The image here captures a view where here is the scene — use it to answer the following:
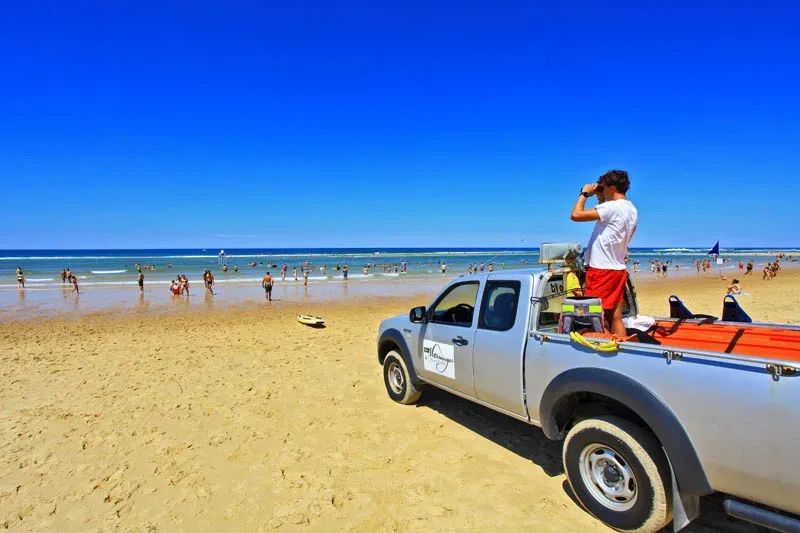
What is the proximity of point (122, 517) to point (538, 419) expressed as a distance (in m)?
3.58

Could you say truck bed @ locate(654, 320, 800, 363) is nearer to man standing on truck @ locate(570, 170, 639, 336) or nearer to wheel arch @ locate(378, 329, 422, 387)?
man standing on truck @ locate(570, 170, 639, 336)

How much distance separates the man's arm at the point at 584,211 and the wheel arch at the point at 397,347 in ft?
9.11

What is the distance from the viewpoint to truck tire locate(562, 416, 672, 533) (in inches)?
115

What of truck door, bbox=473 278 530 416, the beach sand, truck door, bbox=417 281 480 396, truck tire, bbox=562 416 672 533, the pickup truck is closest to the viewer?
the pickup truck

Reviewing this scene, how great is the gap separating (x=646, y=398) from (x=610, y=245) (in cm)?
140

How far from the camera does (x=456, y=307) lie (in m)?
5.29

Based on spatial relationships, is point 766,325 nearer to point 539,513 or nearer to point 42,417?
point 539,513

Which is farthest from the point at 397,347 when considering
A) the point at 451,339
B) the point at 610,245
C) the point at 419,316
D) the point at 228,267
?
the point at 228,267

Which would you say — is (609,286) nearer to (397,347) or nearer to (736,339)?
(736,339)

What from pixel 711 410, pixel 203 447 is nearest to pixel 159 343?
pixel 203 447

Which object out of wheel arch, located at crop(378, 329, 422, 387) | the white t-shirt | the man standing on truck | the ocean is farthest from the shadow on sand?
the ocean

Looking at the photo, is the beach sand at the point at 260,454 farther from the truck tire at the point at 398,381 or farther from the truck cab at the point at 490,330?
the truck cab at the point at 490,330

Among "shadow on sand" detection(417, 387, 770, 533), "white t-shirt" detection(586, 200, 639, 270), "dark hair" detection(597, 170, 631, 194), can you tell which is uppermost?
"dark hair" detection(597, 170, 631, 194)

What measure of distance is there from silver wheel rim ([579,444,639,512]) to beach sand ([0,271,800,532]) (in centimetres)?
25
